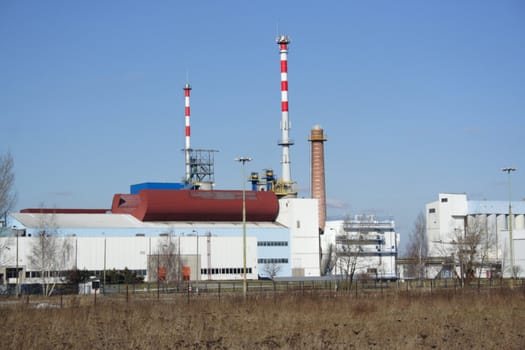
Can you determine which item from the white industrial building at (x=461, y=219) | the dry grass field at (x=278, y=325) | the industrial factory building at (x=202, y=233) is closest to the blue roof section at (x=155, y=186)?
the industrial factory building at (x=202, y=233)

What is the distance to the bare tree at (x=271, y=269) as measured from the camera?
87.1 metres

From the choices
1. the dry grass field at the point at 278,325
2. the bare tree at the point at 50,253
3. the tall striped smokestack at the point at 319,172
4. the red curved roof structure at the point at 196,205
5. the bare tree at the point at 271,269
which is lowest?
the bare tree at the point at 271,269

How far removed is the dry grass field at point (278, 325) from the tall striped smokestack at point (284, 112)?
61359mm

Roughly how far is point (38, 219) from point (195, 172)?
29.9 metres

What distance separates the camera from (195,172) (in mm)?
107625

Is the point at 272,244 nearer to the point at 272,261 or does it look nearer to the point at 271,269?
the point at 272,261

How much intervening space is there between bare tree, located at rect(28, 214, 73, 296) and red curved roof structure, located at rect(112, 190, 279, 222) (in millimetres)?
12147

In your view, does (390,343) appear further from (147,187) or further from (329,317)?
(147,187)

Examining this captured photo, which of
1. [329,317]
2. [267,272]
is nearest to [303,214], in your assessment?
[267,272]

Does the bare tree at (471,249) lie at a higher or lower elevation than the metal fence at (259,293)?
higher

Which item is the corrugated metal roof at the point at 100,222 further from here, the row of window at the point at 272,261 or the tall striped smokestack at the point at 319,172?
the tall striped smokestack at the point at 319,172

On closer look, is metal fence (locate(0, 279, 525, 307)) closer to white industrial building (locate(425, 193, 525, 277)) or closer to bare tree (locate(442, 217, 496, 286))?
bare tree (locate(442, 217, 496, 286))

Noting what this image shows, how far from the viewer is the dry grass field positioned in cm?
2047

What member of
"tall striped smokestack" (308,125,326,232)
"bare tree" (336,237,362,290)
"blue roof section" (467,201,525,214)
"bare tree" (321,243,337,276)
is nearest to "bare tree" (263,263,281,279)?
"bare tree" (336,237,362,290)
